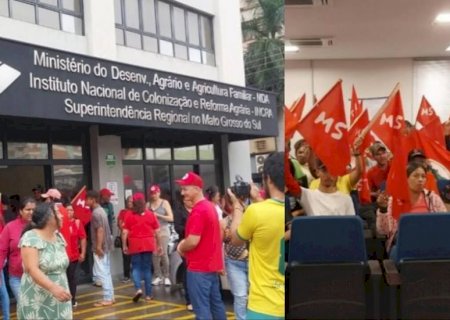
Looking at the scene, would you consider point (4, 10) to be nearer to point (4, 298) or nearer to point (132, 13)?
point (132, 13)

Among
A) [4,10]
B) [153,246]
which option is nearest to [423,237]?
[153,246]

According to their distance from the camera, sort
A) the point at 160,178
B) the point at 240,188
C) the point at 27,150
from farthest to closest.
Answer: the point at 240,188
the point at 160,178
the point at 27,150

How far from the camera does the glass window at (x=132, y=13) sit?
2.84ft

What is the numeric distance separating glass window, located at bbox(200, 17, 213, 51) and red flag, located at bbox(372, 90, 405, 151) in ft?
1.29

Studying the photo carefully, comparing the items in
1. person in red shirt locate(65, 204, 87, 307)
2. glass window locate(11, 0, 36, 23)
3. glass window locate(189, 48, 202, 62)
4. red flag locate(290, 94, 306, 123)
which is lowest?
person in red shirt locate(65, 204, 87, 307)

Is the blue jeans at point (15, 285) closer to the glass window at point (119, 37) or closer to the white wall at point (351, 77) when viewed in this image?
the glass window at point (119, 37)

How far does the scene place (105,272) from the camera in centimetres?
87

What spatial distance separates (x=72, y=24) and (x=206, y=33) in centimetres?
23

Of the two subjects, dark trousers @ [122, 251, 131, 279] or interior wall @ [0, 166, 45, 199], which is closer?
interior wall @ [0, 166, 45, 199]

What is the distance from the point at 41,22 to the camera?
2.60ft

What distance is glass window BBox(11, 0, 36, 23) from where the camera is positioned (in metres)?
0.79

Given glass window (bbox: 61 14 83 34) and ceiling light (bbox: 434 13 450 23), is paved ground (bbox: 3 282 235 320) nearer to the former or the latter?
glass window (bbox: 61 14 83 34)

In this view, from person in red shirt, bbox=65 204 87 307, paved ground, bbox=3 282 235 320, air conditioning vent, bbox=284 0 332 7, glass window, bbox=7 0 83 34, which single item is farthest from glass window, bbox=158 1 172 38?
paved ground, bbox=3 282 235 320

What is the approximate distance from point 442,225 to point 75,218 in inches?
30.1
